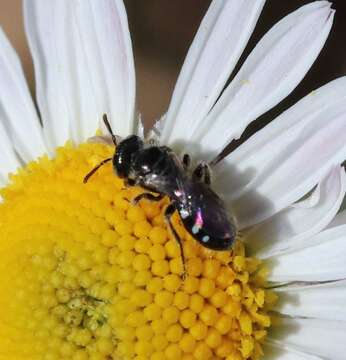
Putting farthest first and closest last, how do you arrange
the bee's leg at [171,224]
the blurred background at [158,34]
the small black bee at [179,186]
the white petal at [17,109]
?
the blurred background at [158,34] < the white petal at [17,109] < the bee's leg at [171,224] < the small black bee at [179,186]

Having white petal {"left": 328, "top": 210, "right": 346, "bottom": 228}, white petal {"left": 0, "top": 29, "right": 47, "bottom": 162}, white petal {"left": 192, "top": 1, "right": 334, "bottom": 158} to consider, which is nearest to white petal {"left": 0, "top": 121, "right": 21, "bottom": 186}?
white petal {"left": 0, "top": 29, "right": 47, "bottom": 162}

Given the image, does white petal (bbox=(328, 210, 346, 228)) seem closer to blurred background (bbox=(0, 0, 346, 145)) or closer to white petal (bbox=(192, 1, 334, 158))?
white petal (bbox=(192, 1, 334, 158))

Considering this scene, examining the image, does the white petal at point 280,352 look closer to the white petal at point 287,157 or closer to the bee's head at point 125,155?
the white petal at point 287,157

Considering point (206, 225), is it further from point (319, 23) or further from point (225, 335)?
point (319, 23)

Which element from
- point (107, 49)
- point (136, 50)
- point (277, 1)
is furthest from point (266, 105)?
point (136, 50)

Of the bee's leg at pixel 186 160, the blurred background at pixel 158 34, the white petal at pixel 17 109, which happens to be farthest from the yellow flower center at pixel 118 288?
the blurred background at pixel 158 34

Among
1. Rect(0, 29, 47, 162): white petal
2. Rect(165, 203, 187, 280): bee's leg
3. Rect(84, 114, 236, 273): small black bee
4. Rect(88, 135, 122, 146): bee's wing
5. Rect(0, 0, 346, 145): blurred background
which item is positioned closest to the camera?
Rect(84, 114, 236, 273): small black bee
